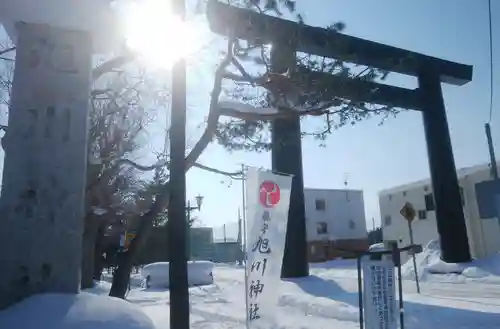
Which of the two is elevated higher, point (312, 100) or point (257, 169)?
point (312, 100)

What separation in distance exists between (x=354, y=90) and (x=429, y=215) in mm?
20412

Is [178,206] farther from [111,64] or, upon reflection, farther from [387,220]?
[387,220]

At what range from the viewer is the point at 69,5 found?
14.7 ft

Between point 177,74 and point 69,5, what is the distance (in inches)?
52.1

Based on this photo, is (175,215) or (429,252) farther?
(429,252)

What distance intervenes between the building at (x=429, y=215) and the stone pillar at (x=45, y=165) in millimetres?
17927

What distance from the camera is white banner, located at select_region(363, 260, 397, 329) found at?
4922 mm

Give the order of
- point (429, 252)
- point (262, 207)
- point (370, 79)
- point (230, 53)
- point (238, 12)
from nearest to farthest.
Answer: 1. point (262, 207)
2. point (230, 53)
3. point (238, 12)
4. point (370, 79)
5. point (429, 252)

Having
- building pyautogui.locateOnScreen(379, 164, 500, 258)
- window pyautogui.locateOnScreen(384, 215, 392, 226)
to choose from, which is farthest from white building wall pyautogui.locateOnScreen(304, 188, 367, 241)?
window pyautogui.locateOnScreen(384, 215, 392, 226)

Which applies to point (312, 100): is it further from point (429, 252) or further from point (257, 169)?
point (429, 252)

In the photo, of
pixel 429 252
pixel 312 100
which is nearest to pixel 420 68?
pixel 429 252

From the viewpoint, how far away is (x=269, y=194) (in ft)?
20.7

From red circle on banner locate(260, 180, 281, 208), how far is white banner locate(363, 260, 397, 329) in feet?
5.75

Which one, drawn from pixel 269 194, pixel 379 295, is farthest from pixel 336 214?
pixel 379 295
